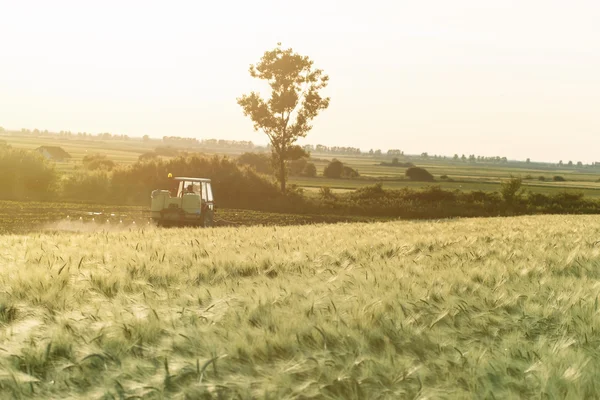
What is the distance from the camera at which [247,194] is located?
53.3 meters

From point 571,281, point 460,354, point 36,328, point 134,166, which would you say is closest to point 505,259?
point 571,281

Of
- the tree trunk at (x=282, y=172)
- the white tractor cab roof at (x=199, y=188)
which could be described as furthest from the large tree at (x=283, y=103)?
the white tractor cab roof at (x=199, y=188)

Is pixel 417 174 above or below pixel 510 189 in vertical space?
below

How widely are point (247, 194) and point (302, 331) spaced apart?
49.2 m

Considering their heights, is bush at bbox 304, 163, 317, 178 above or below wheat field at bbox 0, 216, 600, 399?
below

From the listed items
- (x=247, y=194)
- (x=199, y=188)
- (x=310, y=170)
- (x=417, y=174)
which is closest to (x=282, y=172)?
(x=247, y=194)

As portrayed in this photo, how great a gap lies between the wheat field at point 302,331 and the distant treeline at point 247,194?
42.4 meters

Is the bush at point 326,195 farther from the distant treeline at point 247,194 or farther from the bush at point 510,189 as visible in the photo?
the bush at point 510,189

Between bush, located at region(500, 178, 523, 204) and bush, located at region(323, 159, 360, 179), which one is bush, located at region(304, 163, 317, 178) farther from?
bush, located at region(500, 178, 523, 204)

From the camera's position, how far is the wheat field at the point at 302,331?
3.77 meters

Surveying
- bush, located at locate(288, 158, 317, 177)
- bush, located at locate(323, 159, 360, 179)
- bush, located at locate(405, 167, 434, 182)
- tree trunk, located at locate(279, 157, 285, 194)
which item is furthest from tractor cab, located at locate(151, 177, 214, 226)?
bush, located at locate(405, 167, 434, 182)

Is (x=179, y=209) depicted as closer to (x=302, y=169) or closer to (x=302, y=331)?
(x=302, y=331)

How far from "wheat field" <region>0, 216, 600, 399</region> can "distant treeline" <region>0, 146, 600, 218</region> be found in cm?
4241

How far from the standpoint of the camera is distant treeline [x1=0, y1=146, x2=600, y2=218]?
1969 inches
